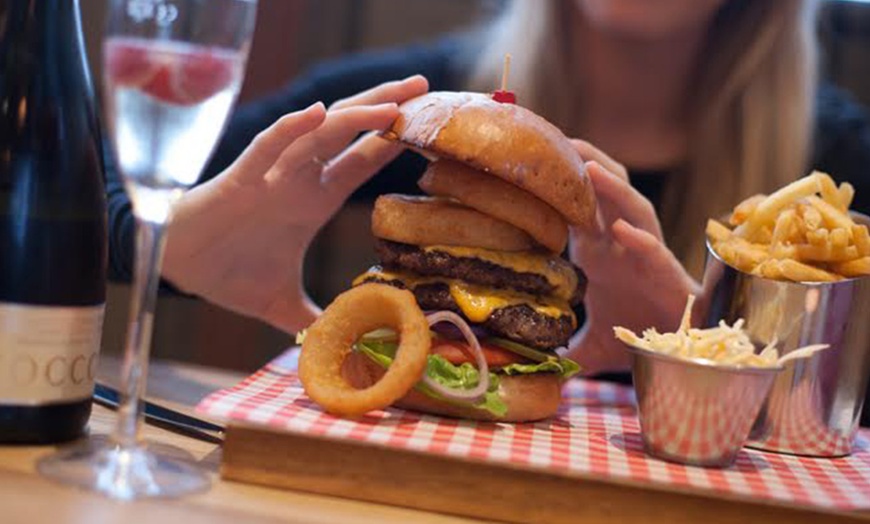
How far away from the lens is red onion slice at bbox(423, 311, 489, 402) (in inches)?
56.5

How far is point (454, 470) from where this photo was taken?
1204 millimetres

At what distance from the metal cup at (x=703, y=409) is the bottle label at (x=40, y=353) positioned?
70 cm

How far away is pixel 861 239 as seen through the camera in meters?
1.59

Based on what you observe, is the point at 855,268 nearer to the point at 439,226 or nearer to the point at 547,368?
the point at 547,368

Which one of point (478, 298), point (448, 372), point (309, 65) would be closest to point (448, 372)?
point (448, 372)

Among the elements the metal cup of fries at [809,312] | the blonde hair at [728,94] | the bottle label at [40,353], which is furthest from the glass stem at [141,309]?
the blonde hair at [728,94]

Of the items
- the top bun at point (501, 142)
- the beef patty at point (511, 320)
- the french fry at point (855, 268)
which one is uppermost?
the top bun at point (501, 142)

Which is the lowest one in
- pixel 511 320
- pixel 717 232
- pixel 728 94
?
pixel 511 320

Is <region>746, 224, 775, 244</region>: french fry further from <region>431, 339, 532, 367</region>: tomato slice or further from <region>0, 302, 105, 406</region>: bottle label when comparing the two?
<region>0, 302, 105, 406</region>: bottle label

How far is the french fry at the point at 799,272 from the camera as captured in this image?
1.59 meters

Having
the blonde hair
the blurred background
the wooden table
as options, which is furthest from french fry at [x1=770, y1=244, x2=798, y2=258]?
the blurred background

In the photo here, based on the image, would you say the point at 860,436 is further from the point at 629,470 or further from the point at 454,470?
the point at 454,470

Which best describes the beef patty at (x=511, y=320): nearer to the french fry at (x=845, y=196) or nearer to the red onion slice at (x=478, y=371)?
the red onion slice at (x=478, y=371)

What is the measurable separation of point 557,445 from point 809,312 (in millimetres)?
457
